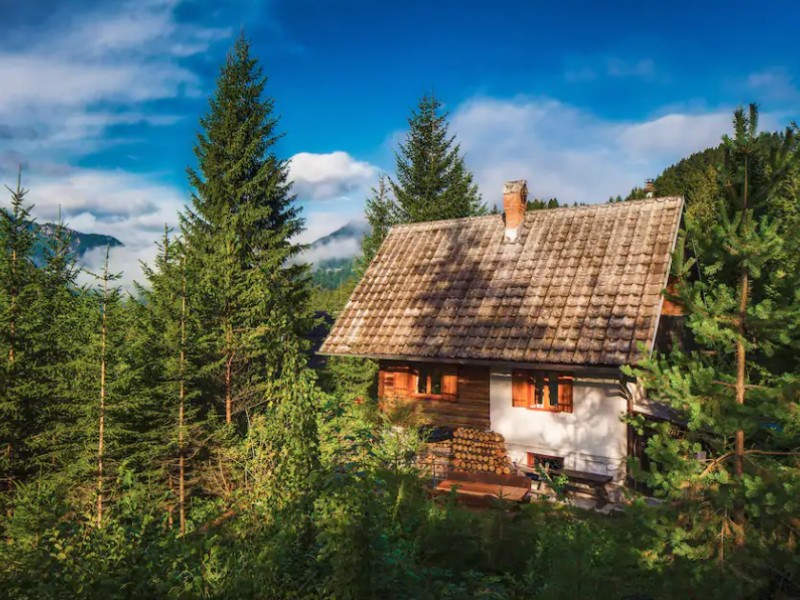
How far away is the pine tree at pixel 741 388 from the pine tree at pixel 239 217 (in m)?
12.8

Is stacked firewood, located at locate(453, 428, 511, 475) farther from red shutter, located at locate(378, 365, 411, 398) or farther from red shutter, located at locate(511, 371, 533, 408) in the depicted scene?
red shutter, located at locate(378, 365, 411, 398)

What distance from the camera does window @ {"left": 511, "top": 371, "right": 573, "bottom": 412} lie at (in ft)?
43.0

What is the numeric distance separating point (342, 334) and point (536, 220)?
7.15 meters

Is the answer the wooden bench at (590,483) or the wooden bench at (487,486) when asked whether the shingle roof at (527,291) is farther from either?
the wooden bench at (487,486)

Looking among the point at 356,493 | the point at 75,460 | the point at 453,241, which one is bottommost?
the point at 75,460

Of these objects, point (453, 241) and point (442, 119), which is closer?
point (453, 241)

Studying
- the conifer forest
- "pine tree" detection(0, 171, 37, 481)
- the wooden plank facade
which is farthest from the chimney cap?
"pine tree" detection(0, 171, 37, 481)

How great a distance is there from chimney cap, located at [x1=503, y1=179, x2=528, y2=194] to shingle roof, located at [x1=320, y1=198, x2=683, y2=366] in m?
1.04

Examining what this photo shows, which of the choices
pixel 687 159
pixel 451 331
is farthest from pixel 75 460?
pixel 687 159

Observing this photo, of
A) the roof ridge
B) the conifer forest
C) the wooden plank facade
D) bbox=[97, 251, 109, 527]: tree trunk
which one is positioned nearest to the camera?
the conifer forest

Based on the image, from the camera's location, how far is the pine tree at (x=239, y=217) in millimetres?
16375

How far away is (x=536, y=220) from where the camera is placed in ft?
55.0

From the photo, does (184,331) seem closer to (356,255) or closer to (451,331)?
(451,331)

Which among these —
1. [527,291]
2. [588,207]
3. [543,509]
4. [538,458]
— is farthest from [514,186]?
[543,509]
